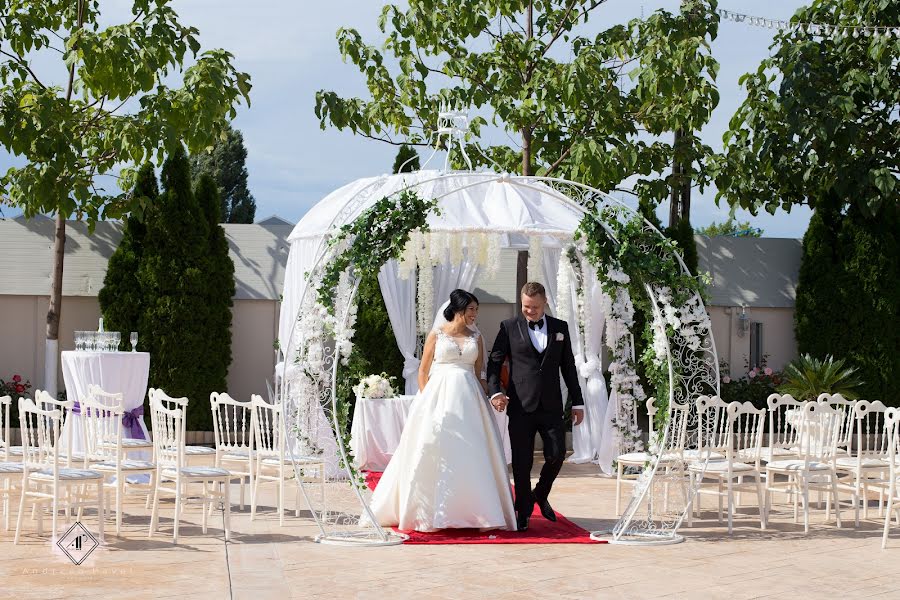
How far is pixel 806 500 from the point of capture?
8.05m

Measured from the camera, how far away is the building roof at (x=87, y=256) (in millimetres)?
14125

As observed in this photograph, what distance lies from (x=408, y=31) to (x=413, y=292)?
3010mm

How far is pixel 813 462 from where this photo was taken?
27.9ft

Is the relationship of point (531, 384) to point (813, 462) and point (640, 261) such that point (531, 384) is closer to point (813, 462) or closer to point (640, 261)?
point (640, 261)

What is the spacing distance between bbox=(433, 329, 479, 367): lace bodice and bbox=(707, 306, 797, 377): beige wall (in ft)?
26.9

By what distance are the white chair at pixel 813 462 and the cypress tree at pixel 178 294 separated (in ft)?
24.6

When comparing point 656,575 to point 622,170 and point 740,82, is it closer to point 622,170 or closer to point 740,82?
point 622,170

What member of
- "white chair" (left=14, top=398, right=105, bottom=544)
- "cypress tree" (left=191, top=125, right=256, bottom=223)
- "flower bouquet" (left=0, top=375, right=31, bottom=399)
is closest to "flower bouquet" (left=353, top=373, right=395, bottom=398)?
"white chair" (left=14, top=398, right=105, bottom=544)

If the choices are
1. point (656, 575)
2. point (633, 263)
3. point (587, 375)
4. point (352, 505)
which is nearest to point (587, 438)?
point (587, 375)

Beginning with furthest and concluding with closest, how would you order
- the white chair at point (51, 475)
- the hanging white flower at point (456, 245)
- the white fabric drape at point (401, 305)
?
the white fabric drape at point (401, 305)
the hanging white flower at point (456, 245)
the white chair at point (51, 475)

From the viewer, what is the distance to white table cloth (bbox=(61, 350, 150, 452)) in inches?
383

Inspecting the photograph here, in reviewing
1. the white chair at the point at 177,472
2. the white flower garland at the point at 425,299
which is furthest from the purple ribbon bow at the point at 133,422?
the white flower garland at the point at 425,299

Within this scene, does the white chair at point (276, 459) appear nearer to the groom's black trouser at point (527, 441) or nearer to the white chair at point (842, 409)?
the groom's black trouser at point (527, 441)

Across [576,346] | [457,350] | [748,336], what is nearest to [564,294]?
[576,346]
